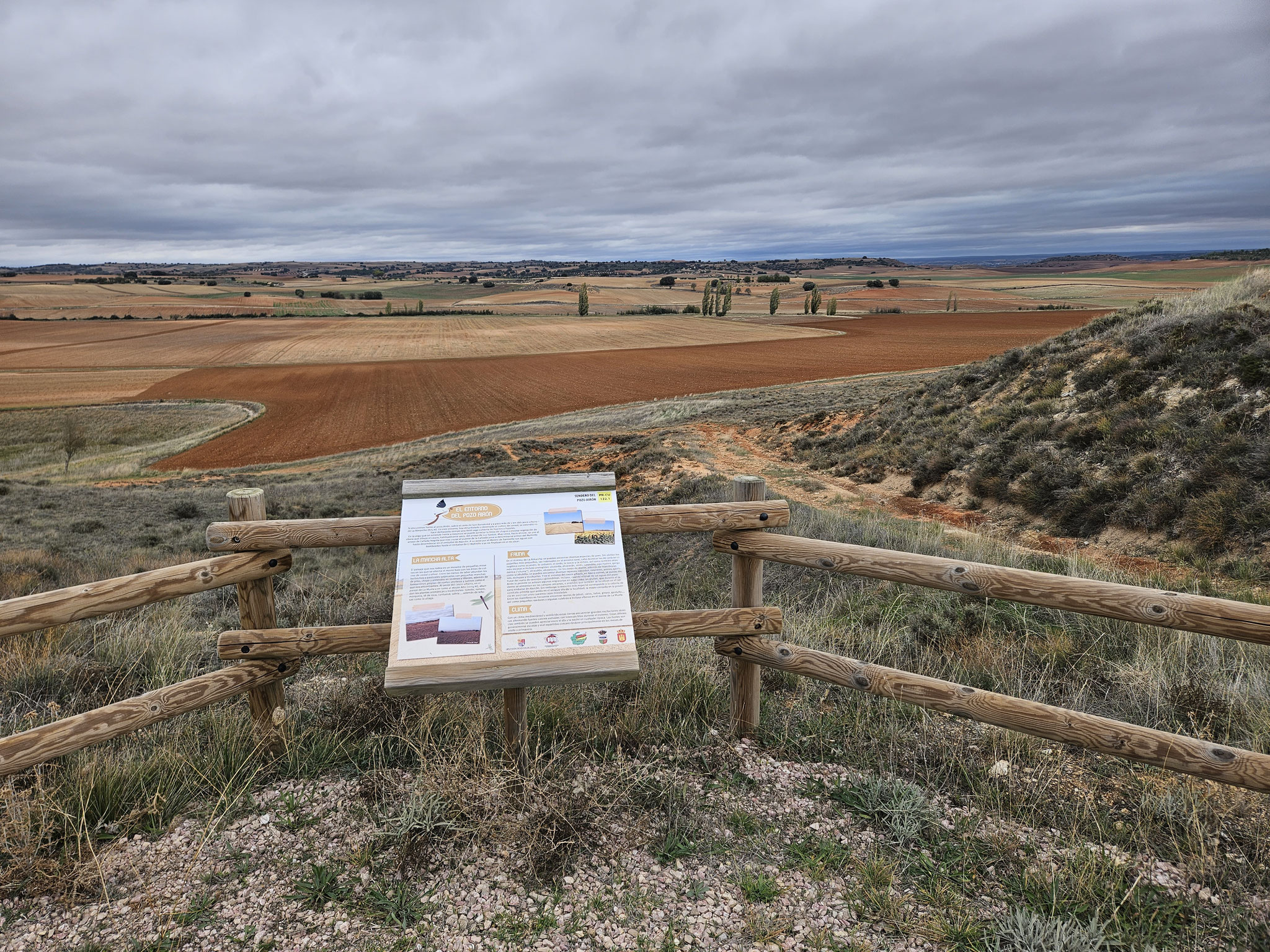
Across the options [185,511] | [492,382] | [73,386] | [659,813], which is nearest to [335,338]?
[73,386]

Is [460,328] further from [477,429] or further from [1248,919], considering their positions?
[1248,919]

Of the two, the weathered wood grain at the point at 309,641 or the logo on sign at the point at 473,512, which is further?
the weathered wood grain at the point at 309,641

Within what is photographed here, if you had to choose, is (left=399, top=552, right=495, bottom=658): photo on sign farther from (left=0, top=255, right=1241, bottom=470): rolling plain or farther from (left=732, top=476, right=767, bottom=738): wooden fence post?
(left=0, top=255, right=1241, bottom=470): rolling plain

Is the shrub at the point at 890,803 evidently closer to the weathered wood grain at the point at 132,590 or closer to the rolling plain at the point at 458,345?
the weathered wood grain at the point at 132,590

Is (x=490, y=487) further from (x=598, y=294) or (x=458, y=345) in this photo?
(x=598, y=294)

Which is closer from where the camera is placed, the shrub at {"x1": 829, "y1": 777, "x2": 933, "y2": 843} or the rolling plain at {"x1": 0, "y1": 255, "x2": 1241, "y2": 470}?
the shrub at {"x1": 829, "y1": 777, "x2": 933, "y2": 843}

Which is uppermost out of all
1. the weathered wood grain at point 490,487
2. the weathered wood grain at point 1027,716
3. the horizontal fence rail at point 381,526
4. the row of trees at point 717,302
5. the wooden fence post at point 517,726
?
the row of trees at point 717,302

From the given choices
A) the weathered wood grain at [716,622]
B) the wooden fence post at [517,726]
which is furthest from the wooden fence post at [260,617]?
the weathered wood grain at [716,622]

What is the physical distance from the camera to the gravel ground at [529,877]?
305 cm

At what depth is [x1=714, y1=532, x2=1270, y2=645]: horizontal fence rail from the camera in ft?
10.6

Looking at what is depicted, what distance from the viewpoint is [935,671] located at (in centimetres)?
518

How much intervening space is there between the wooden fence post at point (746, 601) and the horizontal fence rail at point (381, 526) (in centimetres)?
13

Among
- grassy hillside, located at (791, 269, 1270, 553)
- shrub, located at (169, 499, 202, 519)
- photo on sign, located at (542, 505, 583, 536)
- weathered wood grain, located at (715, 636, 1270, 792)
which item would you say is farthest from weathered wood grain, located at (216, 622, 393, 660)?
shrub, located at (169, 499, 202, 519)

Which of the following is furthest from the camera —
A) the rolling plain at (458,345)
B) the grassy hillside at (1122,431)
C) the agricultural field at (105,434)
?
the rolling plain at (458,345)
